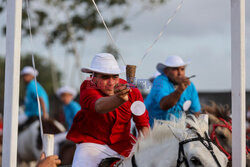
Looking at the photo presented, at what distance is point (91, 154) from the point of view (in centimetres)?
296

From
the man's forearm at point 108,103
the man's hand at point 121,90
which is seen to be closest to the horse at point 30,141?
the man's forearm at point 108,103

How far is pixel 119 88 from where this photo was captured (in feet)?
8.04

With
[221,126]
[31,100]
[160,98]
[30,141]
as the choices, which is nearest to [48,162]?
[160,98]

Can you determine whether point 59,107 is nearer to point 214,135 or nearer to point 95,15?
point 95,15

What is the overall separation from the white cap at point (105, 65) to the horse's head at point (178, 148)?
560 millimetres

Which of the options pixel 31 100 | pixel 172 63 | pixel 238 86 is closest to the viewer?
pixel 238 86

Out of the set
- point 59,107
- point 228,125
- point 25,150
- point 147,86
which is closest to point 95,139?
point 147,86

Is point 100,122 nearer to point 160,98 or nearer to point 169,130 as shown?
point 169,130

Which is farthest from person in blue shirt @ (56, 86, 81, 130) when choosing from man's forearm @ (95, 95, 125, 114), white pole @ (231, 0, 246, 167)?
white pole @ (231, 0, 246, 167)

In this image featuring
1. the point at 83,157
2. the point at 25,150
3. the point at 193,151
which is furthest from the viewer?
the point at 25,150

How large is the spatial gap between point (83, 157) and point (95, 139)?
8.3 inches

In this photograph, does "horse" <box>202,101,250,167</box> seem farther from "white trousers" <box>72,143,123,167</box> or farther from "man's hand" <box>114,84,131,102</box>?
"man's hand" <box>114,84,131,102</box>

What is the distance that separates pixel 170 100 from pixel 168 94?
1.43ft

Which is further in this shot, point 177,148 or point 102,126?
point 102,126
